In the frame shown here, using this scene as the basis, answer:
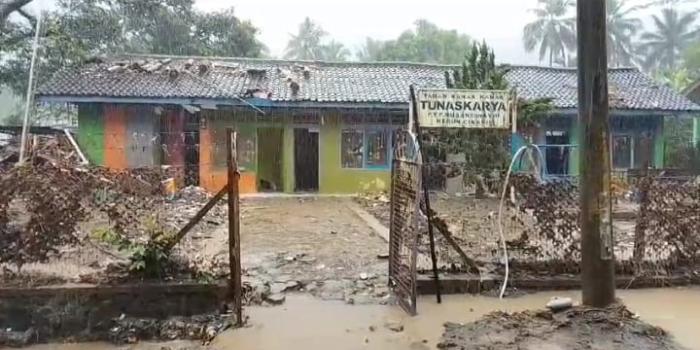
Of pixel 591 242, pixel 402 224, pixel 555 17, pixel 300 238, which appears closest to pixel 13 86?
pixel 300 238

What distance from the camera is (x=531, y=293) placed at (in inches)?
256

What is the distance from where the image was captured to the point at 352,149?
18.8 meters

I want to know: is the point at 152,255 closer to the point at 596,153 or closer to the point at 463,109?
the point at 596,153

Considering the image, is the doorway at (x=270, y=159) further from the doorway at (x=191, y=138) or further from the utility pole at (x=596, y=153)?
the utility pole at (x=596, y=153)

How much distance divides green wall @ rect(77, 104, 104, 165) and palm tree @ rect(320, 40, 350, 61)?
40152 millimetres

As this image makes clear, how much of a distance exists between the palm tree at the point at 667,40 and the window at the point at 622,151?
119ft

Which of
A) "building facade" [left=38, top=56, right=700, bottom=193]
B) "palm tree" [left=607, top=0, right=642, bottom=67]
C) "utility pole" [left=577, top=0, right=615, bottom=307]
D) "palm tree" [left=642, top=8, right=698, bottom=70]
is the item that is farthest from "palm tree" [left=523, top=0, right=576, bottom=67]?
"utility pole" [left=577, top=0, right=615, bottom=307]

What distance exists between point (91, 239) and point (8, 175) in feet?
3.30

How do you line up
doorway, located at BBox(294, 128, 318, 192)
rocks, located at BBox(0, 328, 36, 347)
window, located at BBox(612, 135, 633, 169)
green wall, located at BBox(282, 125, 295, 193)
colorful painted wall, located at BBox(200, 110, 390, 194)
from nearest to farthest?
rocks, located at BBox(0, 328, 36, 347) < colorful painted wall, located at BBox(200, 110, 390, 194) < green wall, located at BBox(282, 125, 295, 193) < doorway, located at BBox(294, 128, 318, 192) < window, located at BBox(612, 135, 633, 169)

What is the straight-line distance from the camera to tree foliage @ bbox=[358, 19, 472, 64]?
133ft

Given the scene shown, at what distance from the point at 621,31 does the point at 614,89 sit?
35.5 m

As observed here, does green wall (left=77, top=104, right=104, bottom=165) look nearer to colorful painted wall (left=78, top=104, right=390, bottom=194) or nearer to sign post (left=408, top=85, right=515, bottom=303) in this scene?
Answer: colorful painted wall (left=78, top=104, right=390, bottom=194)

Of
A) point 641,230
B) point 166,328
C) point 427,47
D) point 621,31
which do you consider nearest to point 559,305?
point 641,230

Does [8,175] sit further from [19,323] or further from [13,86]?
[13,86]
